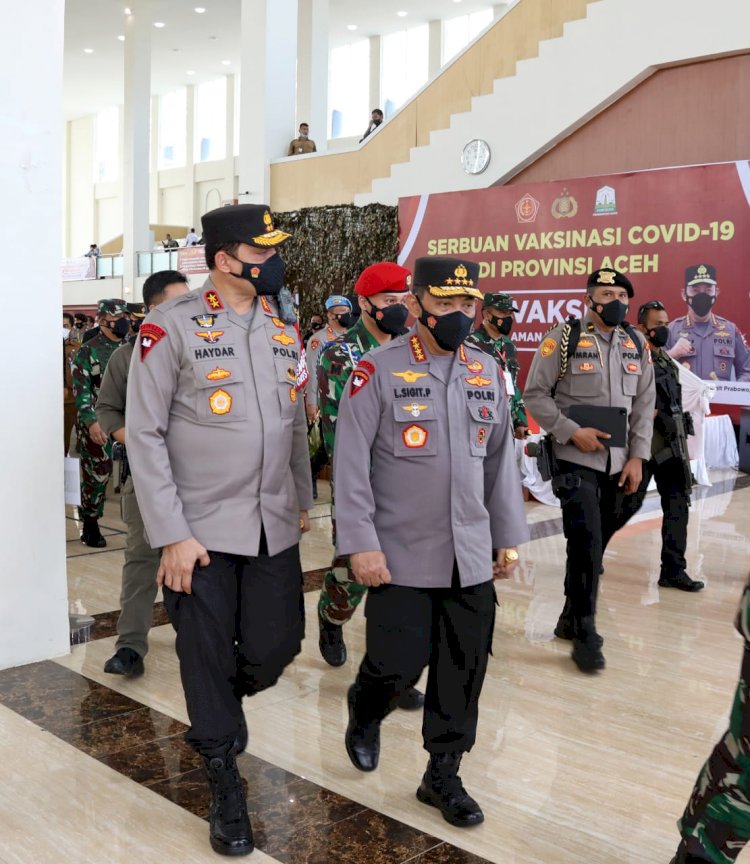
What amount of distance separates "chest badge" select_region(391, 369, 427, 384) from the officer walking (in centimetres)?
297

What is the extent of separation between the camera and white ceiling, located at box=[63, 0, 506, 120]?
66.7 ft

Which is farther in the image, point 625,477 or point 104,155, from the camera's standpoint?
point 104,155

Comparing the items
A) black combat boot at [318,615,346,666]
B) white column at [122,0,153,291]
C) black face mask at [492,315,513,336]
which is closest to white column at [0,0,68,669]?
black combat boot at [318,615,346,666]

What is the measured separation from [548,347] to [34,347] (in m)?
2.15

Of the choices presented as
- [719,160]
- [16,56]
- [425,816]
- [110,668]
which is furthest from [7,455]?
[719,160]

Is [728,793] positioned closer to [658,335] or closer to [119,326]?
[658,335]

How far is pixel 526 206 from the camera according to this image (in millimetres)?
10789

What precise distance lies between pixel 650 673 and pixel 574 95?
8427 millimetres

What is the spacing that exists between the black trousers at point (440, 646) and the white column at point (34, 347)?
1.84 m

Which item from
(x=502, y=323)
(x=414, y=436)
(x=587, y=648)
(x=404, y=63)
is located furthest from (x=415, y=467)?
(x=404, y=63)

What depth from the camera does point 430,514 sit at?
102 inches

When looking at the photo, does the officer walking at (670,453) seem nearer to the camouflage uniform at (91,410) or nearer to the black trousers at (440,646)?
the black trousers at (440,646)

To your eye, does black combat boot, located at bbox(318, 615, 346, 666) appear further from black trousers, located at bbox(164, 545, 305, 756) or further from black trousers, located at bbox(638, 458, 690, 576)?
black trousers, located at bbox(638, 458, 690, 576)

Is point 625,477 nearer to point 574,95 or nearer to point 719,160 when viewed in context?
point 719,160
